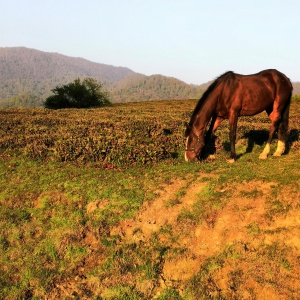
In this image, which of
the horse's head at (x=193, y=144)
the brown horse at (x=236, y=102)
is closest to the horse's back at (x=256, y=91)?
the brown horse at (x=236, y=102)

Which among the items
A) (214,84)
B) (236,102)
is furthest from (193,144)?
(214,84)

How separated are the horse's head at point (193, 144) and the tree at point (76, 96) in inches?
2030

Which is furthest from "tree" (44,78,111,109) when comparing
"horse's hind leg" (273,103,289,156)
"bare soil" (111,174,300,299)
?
"bare soil" (111,174,300,299)

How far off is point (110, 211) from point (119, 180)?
1.80 m

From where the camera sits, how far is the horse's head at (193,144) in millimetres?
11312

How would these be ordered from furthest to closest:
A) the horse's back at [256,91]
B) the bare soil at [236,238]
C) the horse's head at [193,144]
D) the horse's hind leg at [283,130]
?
the horse's hind leg at [283,130]
the horse's head at [193,144]
the horse's back at [256,91]
the bare soil at [236,238]

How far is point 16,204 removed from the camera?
9883 millimetres

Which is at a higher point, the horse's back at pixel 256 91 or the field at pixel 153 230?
the horse's back at pixel 256 91

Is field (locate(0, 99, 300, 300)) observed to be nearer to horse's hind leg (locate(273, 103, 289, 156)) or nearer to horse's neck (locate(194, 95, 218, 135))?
horse's hind leg (locate(273, 103, 289, 156))

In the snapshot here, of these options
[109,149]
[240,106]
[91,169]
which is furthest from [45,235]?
[240,106]

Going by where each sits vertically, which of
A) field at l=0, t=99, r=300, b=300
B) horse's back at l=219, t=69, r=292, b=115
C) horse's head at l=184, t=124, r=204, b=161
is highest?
horse's back at l=219, t=69, r=292, b=115

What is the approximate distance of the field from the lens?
655 cm

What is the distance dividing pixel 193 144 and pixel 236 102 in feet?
7.30

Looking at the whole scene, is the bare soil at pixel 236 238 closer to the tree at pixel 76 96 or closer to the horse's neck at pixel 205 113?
the horse's neck at pixel 205 113
